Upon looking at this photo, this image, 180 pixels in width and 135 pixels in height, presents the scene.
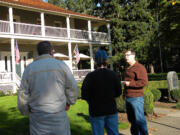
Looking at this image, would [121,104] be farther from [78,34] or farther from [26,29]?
[78,34]

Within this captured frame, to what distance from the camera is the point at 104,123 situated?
3301mm

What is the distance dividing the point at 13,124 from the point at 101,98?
410 centimetres

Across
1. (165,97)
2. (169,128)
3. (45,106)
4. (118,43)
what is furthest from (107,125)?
(118,43)

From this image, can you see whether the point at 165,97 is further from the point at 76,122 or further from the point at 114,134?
the point at 114,134

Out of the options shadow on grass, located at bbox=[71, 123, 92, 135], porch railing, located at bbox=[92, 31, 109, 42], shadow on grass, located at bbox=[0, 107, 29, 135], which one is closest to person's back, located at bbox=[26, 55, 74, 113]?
shadow on grass, located at bbox=[71, 123, 92, 135]

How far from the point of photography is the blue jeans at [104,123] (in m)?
3.20

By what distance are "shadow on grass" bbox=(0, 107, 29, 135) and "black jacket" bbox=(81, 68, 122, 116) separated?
2.90m

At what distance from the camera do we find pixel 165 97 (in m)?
11.4

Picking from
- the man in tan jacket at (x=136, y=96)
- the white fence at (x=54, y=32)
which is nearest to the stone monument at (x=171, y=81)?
the man in tan jacket at (x=136, y=96)

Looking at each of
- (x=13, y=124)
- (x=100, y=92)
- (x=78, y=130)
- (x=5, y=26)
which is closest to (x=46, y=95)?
(x=100, y=92)

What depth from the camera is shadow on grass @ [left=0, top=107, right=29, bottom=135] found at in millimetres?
5495

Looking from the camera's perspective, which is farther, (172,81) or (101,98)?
(172,81)

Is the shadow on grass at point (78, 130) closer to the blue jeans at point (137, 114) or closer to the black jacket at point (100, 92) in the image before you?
the blue jeans at point (137, 114)

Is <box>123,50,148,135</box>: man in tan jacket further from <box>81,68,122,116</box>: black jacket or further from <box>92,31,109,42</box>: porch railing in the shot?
<box>92,31,109,42</box>: porch railing
